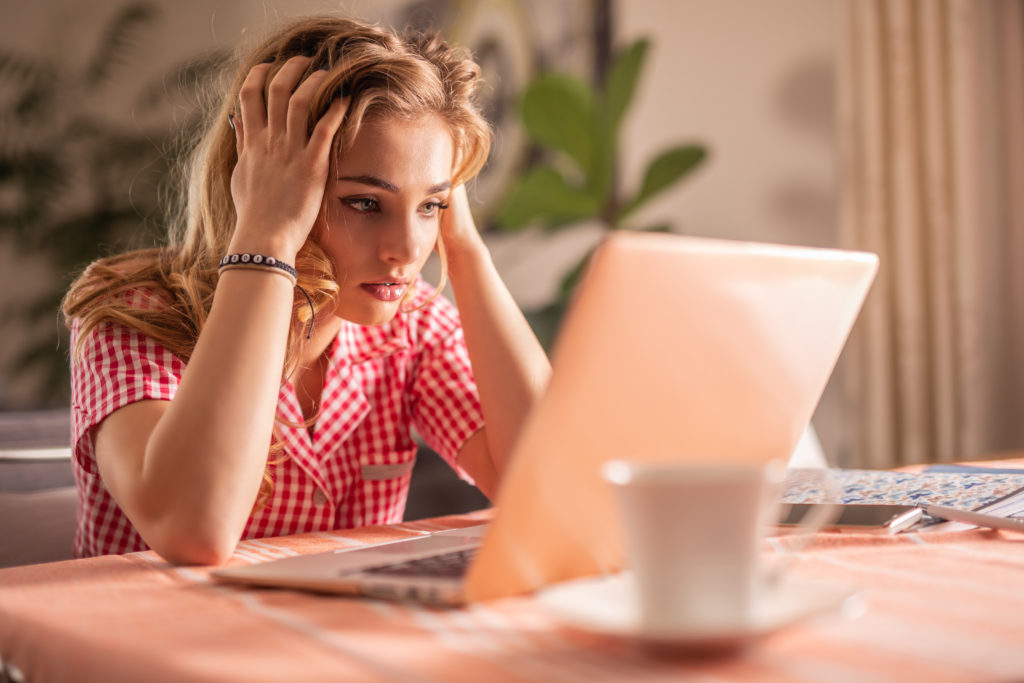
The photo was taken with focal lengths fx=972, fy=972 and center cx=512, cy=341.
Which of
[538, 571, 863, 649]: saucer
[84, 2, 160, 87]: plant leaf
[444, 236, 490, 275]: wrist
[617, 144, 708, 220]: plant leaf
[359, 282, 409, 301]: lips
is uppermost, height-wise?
[84, 2, 160, 87]: plant leaf

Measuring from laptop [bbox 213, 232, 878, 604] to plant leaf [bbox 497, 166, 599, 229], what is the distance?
7.76ft

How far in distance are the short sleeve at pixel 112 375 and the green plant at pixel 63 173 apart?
10.5 feet

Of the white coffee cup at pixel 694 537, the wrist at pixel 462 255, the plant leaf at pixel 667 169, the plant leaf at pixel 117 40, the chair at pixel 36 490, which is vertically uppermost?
the plant leaf at pixel 117 40

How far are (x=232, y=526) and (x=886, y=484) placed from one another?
60 cm

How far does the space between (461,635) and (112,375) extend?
0.54m

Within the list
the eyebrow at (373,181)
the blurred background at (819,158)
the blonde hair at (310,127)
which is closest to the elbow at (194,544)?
the blonde hair at (310,127)

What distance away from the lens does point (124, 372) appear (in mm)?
872

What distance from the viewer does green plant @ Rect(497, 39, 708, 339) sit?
114 inches

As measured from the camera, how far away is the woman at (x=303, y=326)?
77 cm

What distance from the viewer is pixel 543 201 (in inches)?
118

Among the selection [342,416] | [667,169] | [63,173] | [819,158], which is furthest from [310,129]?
[63,173]

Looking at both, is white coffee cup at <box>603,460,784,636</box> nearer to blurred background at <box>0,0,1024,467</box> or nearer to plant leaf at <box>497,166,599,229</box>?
blurred background at <box>0,0,1024,467</box>

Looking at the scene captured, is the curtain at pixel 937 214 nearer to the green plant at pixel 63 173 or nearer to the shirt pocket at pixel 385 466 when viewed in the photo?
the shirt pocket at pixel 385 466

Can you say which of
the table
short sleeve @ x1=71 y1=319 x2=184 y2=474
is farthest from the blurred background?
the table
